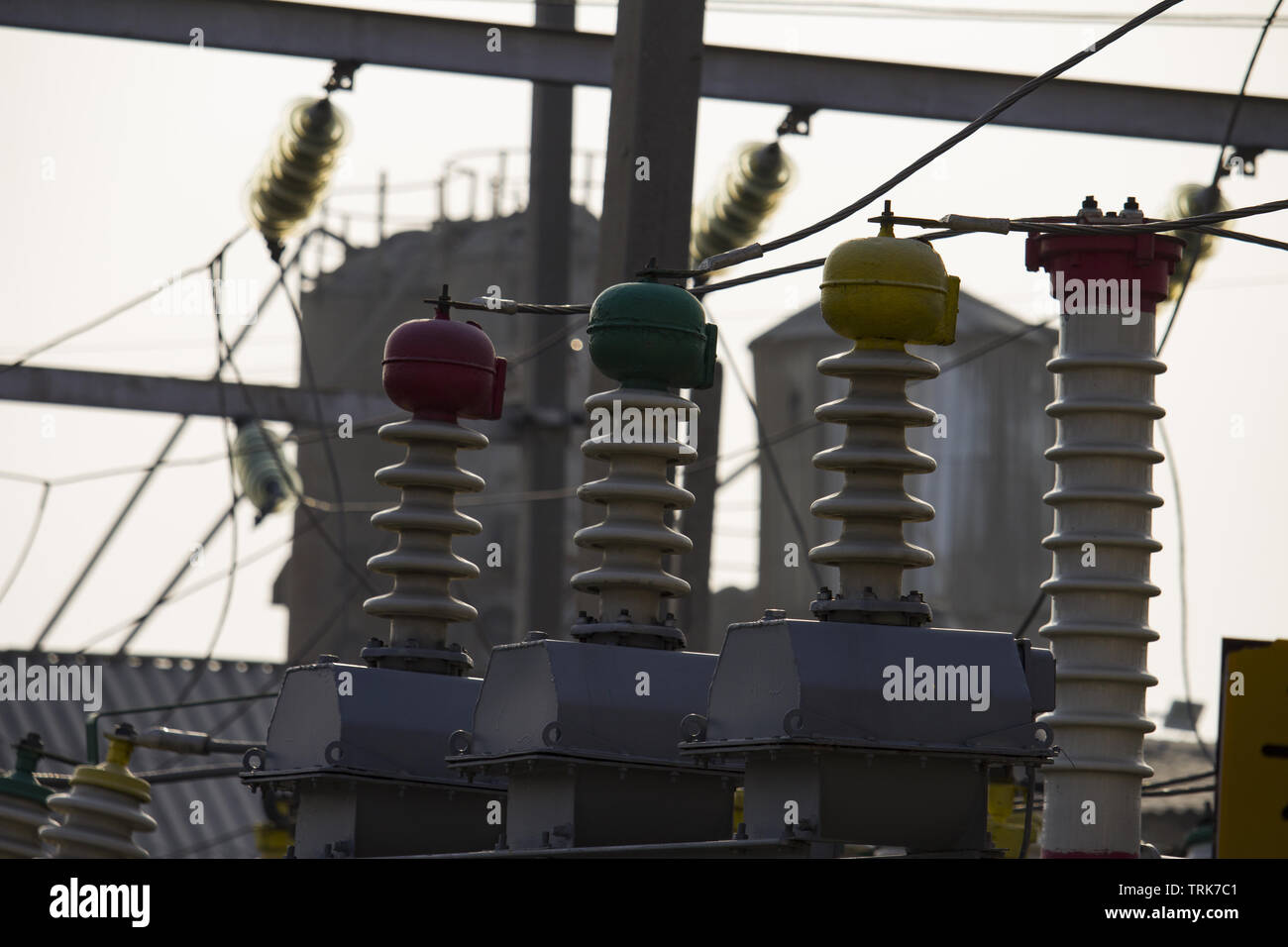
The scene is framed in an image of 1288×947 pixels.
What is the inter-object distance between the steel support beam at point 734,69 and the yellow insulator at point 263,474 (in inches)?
330

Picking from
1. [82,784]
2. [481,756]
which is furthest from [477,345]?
[82,784]

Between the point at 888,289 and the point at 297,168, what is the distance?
10948 mm

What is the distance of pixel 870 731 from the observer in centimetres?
543

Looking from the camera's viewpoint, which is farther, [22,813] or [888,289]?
[22,813]

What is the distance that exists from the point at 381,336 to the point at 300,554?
3306 millimetres

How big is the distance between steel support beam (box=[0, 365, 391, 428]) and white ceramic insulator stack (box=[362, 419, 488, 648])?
9703 millimetres

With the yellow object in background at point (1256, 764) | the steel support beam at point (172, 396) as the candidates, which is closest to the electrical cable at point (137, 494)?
the steel support beam at point (172, 396)

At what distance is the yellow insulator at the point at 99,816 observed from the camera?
9125 millimetres

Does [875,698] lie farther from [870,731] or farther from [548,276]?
[548,276]

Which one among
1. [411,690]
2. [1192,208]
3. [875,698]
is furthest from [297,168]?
[875,698]

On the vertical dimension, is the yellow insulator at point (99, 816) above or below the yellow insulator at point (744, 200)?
below

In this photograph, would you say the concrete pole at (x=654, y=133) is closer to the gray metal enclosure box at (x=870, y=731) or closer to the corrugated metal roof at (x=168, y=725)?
the gray metal enclosure box at (x=870, y=731)

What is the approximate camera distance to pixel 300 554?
30953mm
